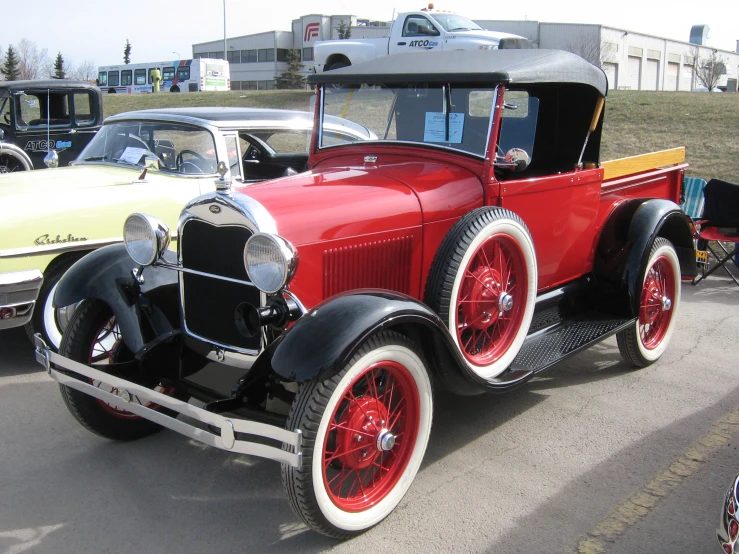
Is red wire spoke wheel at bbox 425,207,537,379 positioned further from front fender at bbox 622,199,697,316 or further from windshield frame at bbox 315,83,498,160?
front fender at bbox 622,199,697,316

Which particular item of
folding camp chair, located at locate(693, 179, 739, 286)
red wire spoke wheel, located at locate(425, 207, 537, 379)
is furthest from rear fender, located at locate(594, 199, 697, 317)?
folding camp chair, located at locate(693, 179, 739, 286)

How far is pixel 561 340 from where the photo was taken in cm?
408

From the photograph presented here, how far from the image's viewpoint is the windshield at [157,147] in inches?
217

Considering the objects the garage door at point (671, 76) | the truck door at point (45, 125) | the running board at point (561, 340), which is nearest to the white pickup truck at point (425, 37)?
the truck door at point (45, 125)

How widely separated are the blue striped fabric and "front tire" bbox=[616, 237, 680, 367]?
146 inches

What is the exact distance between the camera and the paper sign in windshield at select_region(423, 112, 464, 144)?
3873 mm

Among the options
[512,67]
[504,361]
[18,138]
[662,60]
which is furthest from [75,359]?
[662,60]

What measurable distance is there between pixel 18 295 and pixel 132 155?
1.72 meters

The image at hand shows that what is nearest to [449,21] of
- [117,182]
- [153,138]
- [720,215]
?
[720,215]

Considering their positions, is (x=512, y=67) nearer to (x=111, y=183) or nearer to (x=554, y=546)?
(x=554, y=546)

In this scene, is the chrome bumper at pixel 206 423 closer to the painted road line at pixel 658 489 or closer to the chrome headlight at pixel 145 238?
the chrome headlight at pixel 145 238

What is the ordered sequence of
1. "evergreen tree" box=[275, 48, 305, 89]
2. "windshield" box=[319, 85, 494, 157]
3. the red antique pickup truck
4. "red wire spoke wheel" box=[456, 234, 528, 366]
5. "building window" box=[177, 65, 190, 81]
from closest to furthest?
the red antique pickup truck → "red wire spoke wheel" box=[456, 234, 528, 366] → "windshield" box=[319, 85, 494, 157] → "building window" box=[177, 65, 190, 81] → "evergreen tree" box=[275, 48, 305, 89]

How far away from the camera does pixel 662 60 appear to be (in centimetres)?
5088

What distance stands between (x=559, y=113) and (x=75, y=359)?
3.23m
